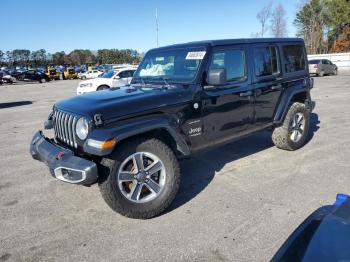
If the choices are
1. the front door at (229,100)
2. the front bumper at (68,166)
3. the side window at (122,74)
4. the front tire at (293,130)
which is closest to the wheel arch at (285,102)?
the front tire at (293,130)

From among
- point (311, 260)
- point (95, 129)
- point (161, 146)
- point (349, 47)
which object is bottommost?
point (311, 260)

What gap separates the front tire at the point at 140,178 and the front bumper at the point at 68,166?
213 mm

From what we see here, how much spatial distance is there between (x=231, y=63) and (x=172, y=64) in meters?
0.85

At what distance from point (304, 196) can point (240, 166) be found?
1304 mm

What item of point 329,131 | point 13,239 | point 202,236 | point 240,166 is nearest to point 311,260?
point 202,236

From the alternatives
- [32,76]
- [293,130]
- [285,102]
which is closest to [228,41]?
[285,102]

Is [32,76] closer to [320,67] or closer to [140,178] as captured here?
[320,67]

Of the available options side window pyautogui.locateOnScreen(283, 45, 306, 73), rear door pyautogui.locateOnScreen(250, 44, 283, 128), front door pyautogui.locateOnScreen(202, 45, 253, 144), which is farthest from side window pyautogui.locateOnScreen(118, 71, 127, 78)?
front door pyautogui.locateOnScreen(202, 45, 253, 144)

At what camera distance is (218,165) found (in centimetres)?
525

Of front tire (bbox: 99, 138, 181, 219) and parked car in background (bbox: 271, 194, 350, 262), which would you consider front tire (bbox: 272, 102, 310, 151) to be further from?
parked car in background (bbox: 271, 194, 350, 262)

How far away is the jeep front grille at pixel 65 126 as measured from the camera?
364 centimetres

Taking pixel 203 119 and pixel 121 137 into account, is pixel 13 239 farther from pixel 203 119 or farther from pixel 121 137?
pixel 203 119

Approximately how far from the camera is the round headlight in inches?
135

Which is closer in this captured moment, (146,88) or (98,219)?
(98,219)
